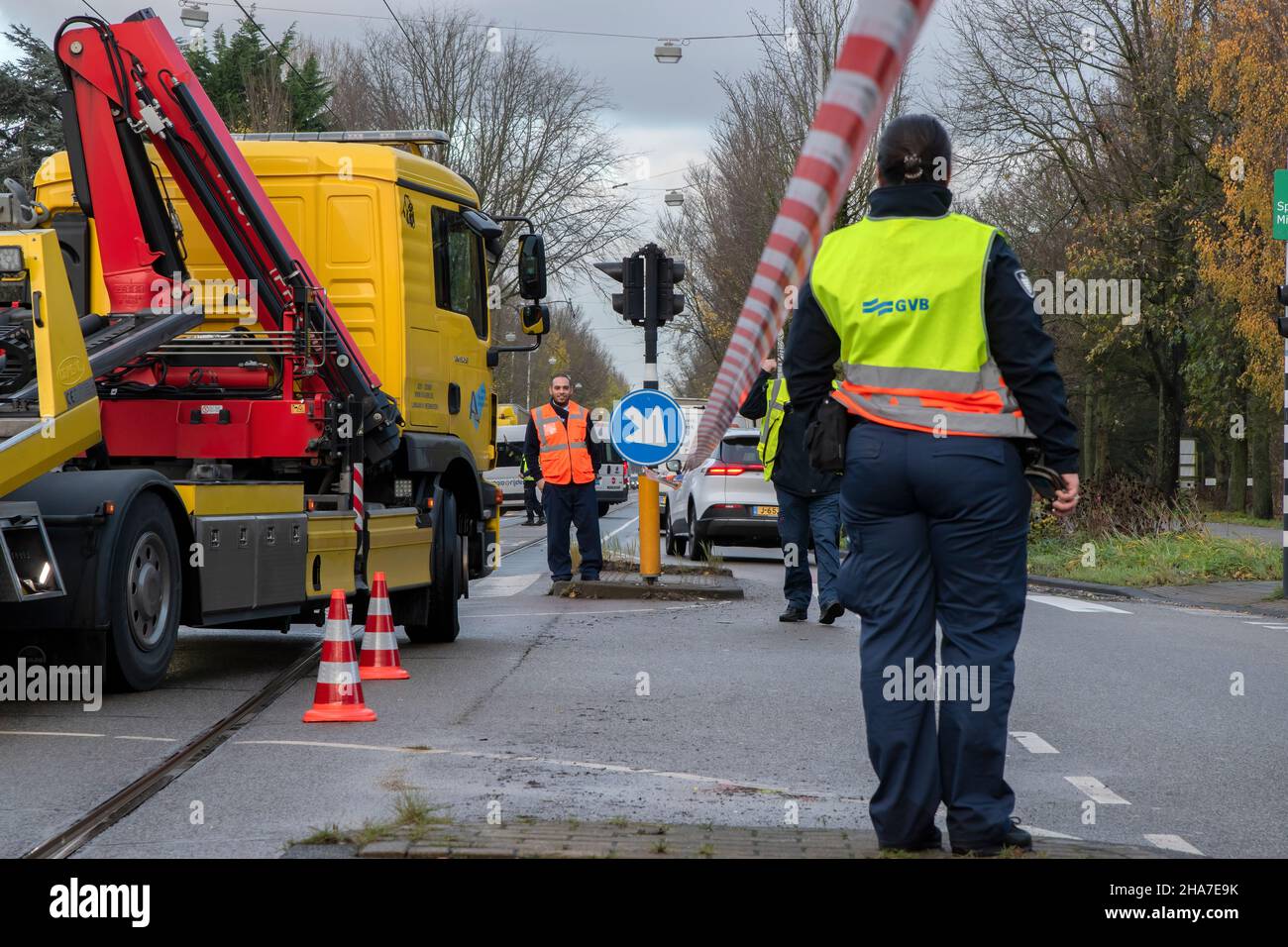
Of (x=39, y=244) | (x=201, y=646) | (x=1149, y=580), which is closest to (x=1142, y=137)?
(x=1149, y=580)

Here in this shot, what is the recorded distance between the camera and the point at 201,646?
37.3 feet

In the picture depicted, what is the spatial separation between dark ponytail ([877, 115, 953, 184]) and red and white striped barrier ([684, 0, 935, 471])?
0.45m

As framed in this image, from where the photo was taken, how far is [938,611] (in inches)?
201

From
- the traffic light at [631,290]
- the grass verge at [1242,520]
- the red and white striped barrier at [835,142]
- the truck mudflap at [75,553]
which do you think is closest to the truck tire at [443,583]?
the truck mudflap at [75,553]

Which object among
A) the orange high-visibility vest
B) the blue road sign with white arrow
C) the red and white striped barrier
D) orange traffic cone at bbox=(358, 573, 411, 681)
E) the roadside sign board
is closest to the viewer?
the red and white striped barrier

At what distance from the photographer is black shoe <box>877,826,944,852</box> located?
4.83 meters

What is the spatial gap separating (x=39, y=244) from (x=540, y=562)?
523 inches

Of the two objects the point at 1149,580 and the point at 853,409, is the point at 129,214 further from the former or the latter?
the point at 1149,580

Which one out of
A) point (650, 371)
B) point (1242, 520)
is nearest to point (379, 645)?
point (650, 371)

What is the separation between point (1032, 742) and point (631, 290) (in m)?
8.68

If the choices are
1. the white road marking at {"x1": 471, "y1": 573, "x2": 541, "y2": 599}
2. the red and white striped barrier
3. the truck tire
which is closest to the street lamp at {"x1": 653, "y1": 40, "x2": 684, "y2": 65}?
the white road marking at {"x1": 471, "y1": 573, "x2": 541, "y2": 599}

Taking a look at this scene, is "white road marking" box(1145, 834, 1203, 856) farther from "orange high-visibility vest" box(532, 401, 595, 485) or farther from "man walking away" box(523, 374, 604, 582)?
"orange high-visibility vest" box(532, 401, 595, 485)

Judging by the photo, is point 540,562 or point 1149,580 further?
point 540,562

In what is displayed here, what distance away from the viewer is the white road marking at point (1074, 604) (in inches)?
593
